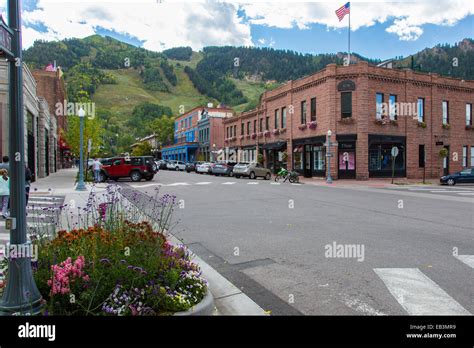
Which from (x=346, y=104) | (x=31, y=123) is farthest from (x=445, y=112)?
(x=31, y=123)

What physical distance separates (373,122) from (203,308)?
30.0 m

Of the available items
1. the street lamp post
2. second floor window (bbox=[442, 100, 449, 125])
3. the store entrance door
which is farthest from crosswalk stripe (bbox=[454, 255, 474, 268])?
second floor window (bbox=[442, 100, 449, 125])

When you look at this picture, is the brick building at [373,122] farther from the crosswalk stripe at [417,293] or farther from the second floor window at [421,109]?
the crosswalk stripe at [417,293]

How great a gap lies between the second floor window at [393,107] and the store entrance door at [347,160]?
5108 mm

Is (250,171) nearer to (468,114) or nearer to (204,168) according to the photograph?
(204,168)

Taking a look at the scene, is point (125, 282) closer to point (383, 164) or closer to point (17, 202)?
point (17, 202)

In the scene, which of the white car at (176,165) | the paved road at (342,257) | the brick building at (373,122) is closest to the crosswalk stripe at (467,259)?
the paved road at (342,257)

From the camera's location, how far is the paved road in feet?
13.8

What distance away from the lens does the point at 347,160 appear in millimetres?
30328

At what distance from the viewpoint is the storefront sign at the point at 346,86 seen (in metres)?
30.2
